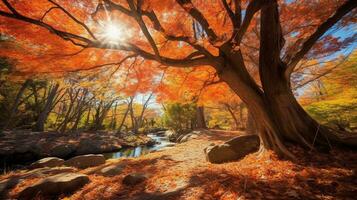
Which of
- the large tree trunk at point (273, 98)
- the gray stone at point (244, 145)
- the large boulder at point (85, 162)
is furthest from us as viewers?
the large boulder at point (85, 162)

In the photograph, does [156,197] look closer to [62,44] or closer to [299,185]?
[299,185]

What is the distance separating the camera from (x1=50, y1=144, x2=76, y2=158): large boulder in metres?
14.1

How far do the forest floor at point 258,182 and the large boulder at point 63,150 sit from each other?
1042cm

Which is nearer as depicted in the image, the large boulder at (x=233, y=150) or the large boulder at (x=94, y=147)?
the large boulder at (x=233, y=150)

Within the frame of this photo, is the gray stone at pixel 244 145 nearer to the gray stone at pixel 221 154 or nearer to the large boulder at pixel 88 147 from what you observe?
the gray stone at pixel 221 154

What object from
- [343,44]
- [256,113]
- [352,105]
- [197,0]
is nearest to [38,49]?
[197,0]

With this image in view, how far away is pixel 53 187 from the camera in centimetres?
443

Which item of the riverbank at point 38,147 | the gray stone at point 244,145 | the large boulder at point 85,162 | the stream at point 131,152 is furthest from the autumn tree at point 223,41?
the riverbank at point 38,147

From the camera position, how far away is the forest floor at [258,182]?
2.86m

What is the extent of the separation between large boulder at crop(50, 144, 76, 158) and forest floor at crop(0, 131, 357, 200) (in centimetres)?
1042

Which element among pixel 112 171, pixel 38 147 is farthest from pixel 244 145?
pixel 38 147

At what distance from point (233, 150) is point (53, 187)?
471 centimetres

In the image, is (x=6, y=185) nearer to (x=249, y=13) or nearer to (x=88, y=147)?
(x=249, y=13)

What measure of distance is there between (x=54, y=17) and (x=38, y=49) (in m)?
1.24
